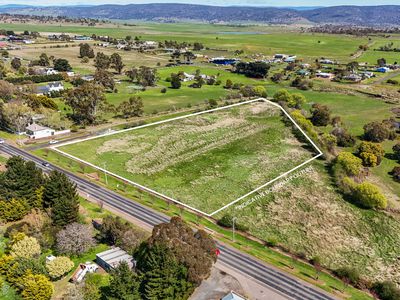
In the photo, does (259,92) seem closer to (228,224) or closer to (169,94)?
(169,94)

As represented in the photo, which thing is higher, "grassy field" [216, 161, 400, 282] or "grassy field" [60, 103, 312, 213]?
"grassy field" [60, 103, 312, 213]

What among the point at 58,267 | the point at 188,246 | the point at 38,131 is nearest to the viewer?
the point at 188,246

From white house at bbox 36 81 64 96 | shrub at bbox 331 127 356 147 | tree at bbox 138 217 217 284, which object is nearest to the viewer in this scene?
tree at bbox 138 217 217 284

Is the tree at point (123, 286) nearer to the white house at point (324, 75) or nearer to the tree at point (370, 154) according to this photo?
the tree at point (370, 154)

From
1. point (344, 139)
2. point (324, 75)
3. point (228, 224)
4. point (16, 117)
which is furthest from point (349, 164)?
point (324, 75)

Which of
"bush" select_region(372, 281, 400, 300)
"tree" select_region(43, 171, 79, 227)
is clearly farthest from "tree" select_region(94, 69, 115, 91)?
"bush" select_region(372, 281, 400, 300)

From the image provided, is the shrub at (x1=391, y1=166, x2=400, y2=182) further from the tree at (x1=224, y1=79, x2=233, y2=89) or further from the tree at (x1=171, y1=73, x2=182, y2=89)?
the tree at (x1=171, y1=73, x2=182, y2=89)

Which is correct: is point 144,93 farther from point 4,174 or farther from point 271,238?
point 271,238
